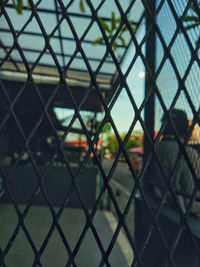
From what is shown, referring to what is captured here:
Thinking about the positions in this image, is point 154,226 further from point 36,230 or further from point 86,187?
point 86,187

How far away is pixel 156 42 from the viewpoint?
2.12m

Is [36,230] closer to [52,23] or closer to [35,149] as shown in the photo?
[35,149]

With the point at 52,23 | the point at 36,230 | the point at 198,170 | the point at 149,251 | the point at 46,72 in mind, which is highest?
the point at 46,72

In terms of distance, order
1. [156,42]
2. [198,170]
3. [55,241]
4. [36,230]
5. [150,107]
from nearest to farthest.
→ [198,170]
[156,42]
[150,107]
[55,241]
[36,230]

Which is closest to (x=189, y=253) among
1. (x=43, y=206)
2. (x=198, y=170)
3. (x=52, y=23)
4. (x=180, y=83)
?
(x=198, y=170)

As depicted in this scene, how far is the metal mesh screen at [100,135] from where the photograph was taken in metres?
0.68

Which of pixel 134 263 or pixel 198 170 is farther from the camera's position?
pixel 198 170

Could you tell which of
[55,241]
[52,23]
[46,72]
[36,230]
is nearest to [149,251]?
[55,241]

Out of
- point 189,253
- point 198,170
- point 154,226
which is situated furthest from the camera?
point 198,170

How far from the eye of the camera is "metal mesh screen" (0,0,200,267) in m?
0.68

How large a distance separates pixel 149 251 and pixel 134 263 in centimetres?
138

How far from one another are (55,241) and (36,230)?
0.85 m

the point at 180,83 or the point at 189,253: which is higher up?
the point at 180,83

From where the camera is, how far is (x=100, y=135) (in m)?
0.76
